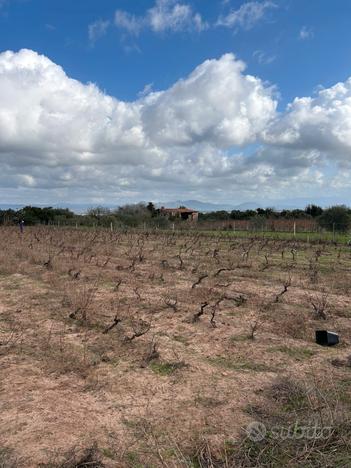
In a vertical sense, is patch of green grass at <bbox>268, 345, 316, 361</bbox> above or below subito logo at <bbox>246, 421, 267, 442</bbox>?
below

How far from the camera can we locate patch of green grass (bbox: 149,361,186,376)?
4.27m

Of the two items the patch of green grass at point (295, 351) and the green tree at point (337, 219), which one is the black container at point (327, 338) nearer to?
the patch of green grass at point (295, 351)

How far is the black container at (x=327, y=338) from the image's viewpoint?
5168mm

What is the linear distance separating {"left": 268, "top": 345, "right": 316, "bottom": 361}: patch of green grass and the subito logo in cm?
187

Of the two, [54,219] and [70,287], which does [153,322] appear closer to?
[70,287]

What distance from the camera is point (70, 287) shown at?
27.8ft

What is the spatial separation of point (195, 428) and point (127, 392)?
0.90 m

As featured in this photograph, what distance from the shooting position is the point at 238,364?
454 cm

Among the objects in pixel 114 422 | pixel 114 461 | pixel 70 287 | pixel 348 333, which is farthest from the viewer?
pixel 70 287

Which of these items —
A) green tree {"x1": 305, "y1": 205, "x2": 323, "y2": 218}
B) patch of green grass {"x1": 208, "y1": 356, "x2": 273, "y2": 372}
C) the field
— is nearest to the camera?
the field

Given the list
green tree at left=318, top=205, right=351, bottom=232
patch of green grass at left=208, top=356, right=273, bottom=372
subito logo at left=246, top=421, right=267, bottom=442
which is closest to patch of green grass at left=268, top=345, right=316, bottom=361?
patch of green grass at left=208, top=356, right=273, bottom=372

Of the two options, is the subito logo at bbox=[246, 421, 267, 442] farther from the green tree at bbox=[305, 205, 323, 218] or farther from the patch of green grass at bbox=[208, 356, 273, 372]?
Result: the green tree at bbox=[305, 205, 323, 218]

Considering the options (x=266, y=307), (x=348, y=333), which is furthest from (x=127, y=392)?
(x=266, y=307)

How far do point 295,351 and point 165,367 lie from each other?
1737 mm
